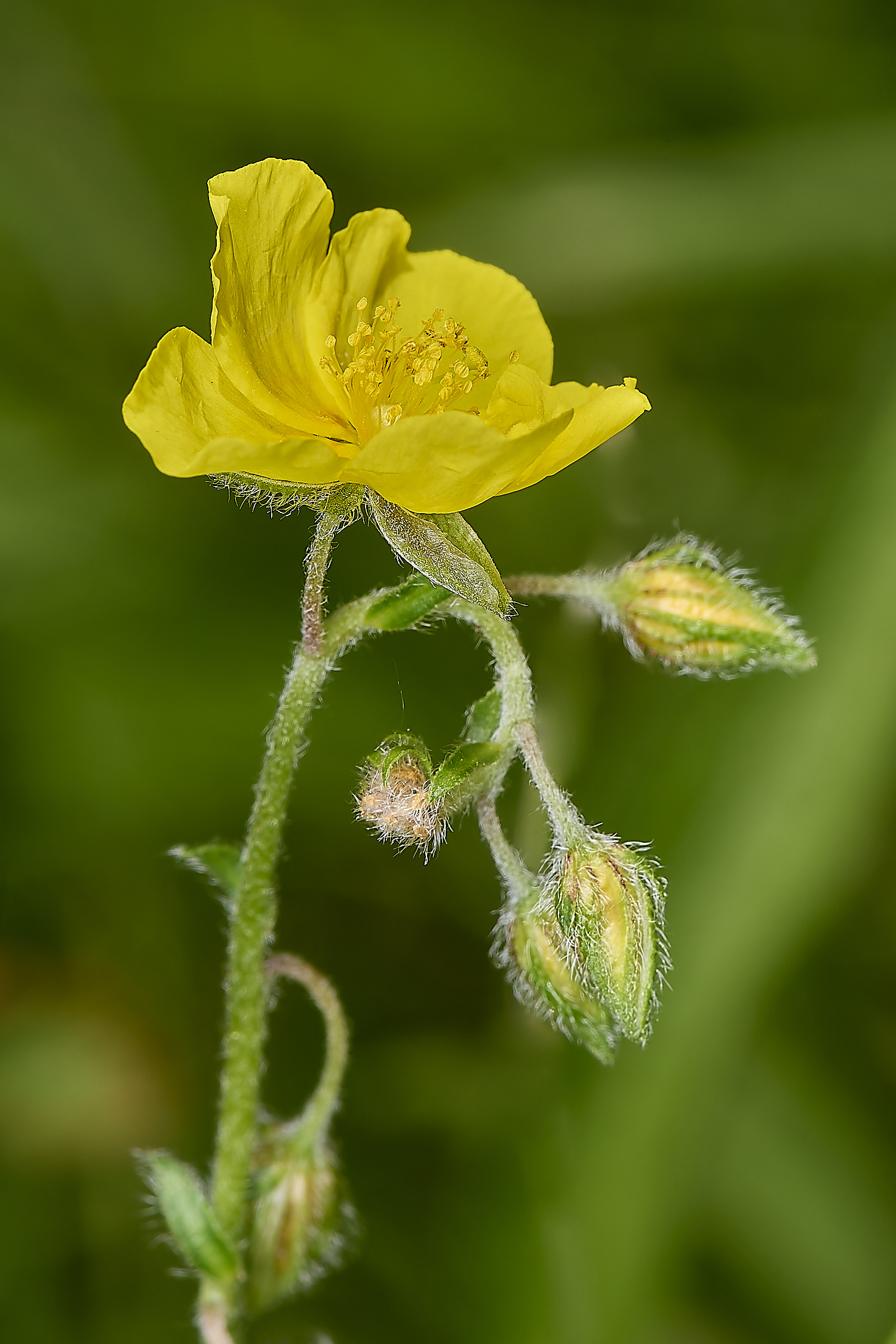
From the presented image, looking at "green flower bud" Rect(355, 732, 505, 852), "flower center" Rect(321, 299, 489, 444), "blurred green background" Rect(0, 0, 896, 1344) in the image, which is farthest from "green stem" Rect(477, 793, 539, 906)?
"blurred green background" Rect(0, 0, 896, 1344)

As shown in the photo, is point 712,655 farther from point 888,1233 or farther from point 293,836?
point 888,1233

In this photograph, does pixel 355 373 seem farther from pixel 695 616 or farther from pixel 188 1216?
pixel 188 1216

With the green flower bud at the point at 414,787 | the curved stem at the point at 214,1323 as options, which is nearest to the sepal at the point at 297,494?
the green flower bud at the point at 414,787

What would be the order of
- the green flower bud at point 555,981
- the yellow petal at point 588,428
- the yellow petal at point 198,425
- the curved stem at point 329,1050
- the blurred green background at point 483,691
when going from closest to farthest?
the yellow petal at point 198,425 → the yellow petal at point 588,428 → the green flower bud at point 555,981 → the curved stem at point 329,1050 → the blurred green background at point 483,691

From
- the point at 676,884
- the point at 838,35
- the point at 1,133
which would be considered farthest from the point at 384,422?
the point at 838,35

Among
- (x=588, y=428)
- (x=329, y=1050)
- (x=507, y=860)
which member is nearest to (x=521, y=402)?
(x=588, y=428)

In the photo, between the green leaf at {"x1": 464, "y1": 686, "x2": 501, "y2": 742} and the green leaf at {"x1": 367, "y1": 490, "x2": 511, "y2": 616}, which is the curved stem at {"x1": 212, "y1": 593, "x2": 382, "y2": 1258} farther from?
the green leaf at {"x1": 464, "y1": 686, "x2": 501, "y2": 742}

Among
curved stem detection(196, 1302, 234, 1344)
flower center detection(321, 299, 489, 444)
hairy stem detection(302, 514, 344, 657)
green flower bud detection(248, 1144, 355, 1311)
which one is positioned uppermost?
flower center detection(321, 299, 489, 444)

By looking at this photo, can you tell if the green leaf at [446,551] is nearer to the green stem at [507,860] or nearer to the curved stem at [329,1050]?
the green stem at [507,860]
